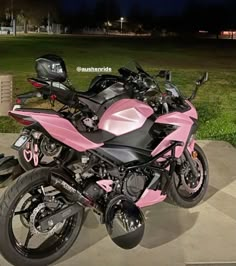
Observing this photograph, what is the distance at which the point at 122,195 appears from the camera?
3779 millimetres

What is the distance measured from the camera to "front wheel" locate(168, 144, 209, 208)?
4.61 m

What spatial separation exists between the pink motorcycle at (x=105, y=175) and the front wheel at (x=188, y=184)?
365 millimetres

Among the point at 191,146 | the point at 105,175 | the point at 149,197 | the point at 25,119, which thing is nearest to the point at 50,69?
the point at 25,119

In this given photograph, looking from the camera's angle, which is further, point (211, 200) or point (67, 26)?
point (67, 26)

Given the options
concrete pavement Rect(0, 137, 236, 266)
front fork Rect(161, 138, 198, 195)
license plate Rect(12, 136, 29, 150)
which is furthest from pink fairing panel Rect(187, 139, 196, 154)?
license plate Rect(12, 136, 29, 150)

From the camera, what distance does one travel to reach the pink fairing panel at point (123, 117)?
373 cm

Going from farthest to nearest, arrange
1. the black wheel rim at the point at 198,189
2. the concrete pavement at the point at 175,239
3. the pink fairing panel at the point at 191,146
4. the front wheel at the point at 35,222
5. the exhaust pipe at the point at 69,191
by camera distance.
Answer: the black wheel rim at the point at 198,189
the pink fairing panel at the point at 191,146
the concrete pavement at the point at 175,239
the exhaust pipe at the point at 69,191
the front wheel at the point at 35,222

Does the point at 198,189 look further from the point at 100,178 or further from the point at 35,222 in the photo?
the point at 35,222

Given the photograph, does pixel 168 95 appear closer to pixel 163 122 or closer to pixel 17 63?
pixel 163 122

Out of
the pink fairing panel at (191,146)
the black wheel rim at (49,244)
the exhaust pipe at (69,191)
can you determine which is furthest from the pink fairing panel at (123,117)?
the pink fairing panel at (191,146)

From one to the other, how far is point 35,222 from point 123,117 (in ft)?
2.98

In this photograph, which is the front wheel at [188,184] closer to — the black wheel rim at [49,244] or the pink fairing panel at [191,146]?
the pink fairing panel at [191,146]

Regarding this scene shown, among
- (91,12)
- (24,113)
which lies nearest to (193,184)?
(24,113)

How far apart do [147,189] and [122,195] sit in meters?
0.31
